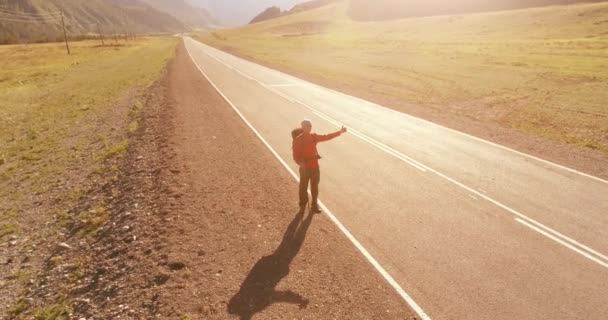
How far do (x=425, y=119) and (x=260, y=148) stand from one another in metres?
8.85

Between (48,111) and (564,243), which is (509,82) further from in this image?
(48,111)

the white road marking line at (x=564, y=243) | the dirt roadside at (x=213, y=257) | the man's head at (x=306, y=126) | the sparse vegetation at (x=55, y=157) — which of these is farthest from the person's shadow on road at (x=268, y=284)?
the white road marking line at (x=564, y=243)

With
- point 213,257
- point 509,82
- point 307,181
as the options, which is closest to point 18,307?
point 213,257

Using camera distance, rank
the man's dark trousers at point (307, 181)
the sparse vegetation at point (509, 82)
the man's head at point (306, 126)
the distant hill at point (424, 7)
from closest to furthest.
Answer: the man's head at point (306, 126)
the man's dark trousers at point (307, 181)
the sparse vegetation at point (509, 82)
the distant hill at point (424, 7)

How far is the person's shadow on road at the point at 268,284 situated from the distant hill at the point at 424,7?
426ft

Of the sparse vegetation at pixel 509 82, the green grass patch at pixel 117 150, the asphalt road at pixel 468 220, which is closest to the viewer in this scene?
the asphalt road at pixel 468 220

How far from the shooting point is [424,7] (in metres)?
140

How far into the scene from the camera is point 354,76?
114ft

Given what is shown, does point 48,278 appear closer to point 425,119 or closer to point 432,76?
point 425,119

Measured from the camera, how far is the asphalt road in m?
6.26

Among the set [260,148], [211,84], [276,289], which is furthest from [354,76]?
[276,289]

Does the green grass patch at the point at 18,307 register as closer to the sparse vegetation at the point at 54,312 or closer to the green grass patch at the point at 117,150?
the sparse vegetation at the point at 54,312

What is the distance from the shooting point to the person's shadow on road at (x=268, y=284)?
238 inches

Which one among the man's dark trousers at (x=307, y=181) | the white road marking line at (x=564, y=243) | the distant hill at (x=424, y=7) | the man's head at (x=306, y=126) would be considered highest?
the distant hill at (x=424, y=7)
